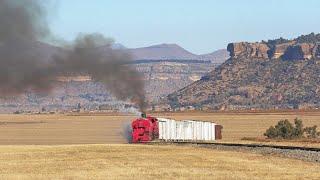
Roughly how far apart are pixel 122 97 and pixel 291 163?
2720 cm

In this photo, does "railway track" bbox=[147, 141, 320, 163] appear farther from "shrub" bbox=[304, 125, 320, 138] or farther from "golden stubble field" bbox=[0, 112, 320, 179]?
"shrub" bbox=[304, 125, 320, 138]

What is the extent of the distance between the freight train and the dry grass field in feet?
35.1

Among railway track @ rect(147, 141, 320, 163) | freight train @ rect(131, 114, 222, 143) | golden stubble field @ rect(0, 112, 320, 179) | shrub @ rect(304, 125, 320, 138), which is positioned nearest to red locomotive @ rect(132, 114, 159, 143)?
freight train @ rect(131, 114, 222, 143)

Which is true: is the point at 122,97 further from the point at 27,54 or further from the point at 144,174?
the point at 144,174

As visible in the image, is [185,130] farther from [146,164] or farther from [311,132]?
[146,164]

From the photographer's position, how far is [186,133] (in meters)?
61.5

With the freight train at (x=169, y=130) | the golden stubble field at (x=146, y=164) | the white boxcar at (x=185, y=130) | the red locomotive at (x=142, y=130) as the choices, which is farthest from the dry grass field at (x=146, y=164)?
the white boxcar at (x=185, y=130)

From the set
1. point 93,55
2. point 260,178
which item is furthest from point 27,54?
point 260,178

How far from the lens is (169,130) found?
196 feet

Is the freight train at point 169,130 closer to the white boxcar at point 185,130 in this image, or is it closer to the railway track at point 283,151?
the white boxcar at point 185,130

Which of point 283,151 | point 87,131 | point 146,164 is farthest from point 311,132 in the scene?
point 87,131

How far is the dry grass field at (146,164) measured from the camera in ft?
99.4

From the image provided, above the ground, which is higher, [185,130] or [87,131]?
[185,130]

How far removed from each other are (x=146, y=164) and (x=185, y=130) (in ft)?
86.4
